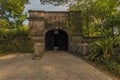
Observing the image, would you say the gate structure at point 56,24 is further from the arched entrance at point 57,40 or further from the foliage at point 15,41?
the arched entrance at point 57,40

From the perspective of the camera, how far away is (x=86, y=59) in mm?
18312

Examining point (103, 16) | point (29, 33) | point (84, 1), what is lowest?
point (29, 33)

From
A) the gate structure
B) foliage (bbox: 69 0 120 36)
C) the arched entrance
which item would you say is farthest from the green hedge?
foliage (bbox: 69 0 120 36)

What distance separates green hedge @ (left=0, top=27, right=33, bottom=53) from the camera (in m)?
27.5

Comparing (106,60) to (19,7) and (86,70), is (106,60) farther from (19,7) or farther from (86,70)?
(19,7)

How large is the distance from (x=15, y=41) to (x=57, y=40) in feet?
25.1

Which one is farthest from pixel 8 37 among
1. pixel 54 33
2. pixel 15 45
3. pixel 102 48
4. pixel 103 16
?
pixel 102 48

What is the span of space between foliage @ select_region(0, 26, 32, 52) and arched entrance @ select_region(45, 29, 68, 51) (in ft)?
15.5

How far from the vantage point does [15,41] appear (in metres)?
28.3

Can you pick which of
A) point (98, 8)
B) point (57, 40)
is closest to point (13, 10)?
point (57, 40)

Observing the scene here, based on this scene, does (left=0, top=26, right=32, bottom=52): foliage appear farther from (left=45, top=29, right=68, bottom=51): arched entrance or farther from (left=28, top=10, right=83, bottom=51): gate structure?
(left=45, top=29, right=68, bottom=51): arched entrance

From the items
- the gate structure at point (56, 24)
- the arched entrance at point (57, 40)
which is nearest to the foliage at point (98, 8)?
the gate structure at point (56, 24)

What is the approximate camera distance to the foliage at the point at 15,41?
27.6 m

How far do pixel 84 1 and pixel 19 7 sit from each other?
40.0ft
